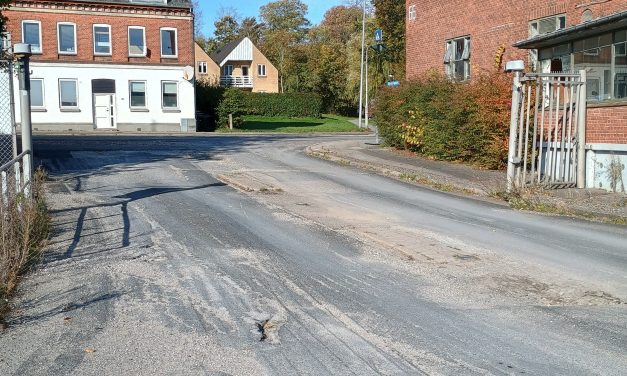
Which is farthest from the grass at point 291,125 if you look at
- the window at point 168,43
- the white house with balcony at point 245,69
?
the white house with balcony at point 245,69

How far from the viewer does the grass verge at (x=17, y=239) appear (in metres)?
6.41

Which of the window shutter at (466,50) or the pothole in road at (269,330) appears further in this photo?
the window shutter at (466,50)

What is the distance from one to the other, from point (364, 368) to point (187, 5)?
41.1m

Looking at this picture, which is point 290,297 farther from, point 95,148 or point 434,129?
point 95,148

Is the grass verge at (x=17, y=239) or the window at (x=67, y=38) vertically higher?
the window at (x=67, y=38)

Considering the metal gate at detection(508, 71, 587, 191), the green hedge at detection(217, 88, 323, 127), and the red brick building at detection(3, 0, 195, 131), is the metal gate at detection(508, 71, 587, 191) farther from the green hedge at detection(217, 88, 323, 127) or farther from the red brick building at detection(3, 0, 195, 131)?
the green hedge at detection(217, 88, 323, 127)

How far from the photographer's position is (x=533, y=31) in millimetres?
21078

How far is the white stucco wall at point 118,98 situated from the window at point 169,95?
21cm

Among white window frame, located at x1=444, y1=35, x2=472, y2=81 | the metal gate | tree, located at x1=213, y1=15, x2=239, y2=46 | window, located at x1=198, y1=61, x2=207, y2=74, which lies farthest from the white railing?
tree, located at x1=213, y1=15, x2=239, y2=46

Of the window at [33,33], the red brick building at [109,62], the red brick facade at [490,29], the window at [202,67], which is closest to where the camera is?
the red brick facade at [490,29]

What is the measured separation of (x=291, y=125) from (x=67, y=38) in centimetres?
1882

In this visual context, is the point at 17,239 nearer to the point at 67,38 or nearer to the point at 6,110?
the point at 6,110

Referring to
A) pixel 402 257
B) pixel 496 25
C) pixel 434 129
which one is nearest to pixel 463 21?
pixel 496 25

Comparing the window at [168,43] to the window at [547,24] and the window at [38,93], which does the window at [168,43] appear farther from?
the window at [547,24]
